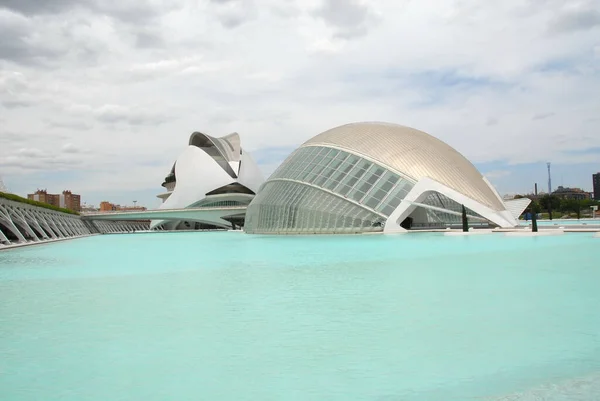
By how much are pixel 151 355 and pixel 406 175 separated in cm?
2987

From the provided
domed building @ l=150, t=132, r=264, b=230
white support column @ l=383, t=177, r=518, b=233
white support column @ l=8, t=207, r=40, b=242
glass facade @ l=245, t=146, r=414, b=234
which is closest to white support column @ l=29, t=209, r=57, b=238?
white support column @ l=8, t=207, r=40, b=242

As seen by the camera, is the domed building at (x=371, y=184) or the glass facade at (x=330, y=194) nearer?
the domed building at (x=371, y=184)

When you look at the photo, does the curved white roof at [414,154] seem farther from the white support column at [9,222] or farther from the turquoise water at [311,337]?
the turquoise water at [311,337]

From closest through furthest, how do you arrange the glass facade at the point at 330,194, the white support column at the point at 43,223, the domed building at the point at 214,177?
the glass facade at the point at 330,194, the white support column at the point at 43,223, the domed building at the point at 214,177

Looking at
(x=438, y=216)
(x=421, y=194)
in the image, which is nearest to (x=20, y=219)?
(x=421, y=194)

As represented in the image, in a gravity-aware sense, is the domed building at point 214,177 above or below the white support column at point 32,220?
above

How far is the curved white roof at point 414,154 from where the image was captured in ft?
115

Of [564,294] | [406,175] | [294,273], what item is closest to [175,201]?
[406,175]

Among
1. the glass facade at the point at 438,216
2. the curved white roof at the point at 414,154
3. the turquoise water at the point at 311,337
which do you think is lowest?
the turquoise water at the point at 311,337

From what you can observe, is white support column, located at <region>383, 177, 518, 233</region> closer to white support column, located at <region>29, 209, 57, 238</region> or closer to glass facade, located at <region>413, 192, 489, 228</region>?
glass facade, located at <region>413, 192, 489, 228</region>

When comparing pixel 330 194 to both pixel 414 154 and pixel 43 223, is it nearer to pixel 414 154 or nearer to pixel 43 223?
pixel 414 154

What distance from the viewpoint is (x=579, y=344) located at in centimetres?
627

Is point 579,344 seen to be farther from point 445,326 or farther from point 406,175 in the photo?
point 406,175

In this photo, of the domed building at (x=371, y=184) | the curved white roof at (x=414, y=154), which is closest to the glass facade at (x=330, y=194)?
the domed building at (x=371, y=184)
